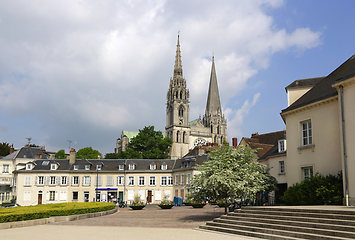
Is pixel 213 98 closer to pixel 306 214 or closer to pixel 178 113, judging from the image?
pixel 178 113

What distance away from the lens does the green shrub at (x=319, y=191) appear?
16.7 meters

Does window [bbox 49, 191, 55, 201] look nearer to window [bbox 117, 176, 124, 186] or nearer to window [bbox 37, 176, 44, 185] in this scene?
window [bbox 37, 176, 44, 185]

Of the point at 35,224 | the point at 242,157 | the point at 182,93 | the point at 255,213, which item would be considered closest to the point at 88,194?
the point at 35,224

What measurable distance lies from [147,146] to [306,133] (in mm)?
56716

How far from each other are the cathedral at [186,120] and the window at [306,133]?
9435 cm

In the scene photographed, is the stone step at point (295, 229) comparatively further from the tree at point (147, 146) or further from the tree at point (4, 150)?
the tree at point (4, 150)

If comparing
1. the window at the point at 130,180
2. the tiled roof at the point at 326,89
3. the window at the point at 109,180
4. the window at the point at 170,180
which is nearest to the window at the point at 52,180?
the window at the point at 109,180

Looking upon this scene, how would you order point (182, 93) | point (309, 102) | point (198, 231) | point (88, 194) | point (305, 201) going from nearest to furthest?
point (198, 231), point (305, 201), point (309, 102), point (88, 194), point (182, 93)

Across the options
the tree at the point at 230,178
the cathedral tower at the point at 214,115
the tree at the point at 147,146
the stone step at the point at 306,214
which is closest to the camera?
the stone step at the point at 306,214

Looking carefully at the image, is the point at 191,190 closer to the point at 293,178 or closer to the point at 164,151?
the point at 293,178

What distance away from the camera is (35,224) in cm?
1906

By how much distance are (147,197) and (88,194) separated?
926cm

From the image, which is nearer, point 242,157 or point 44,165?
point 242,157

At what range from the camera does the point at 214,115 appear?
129 metres
